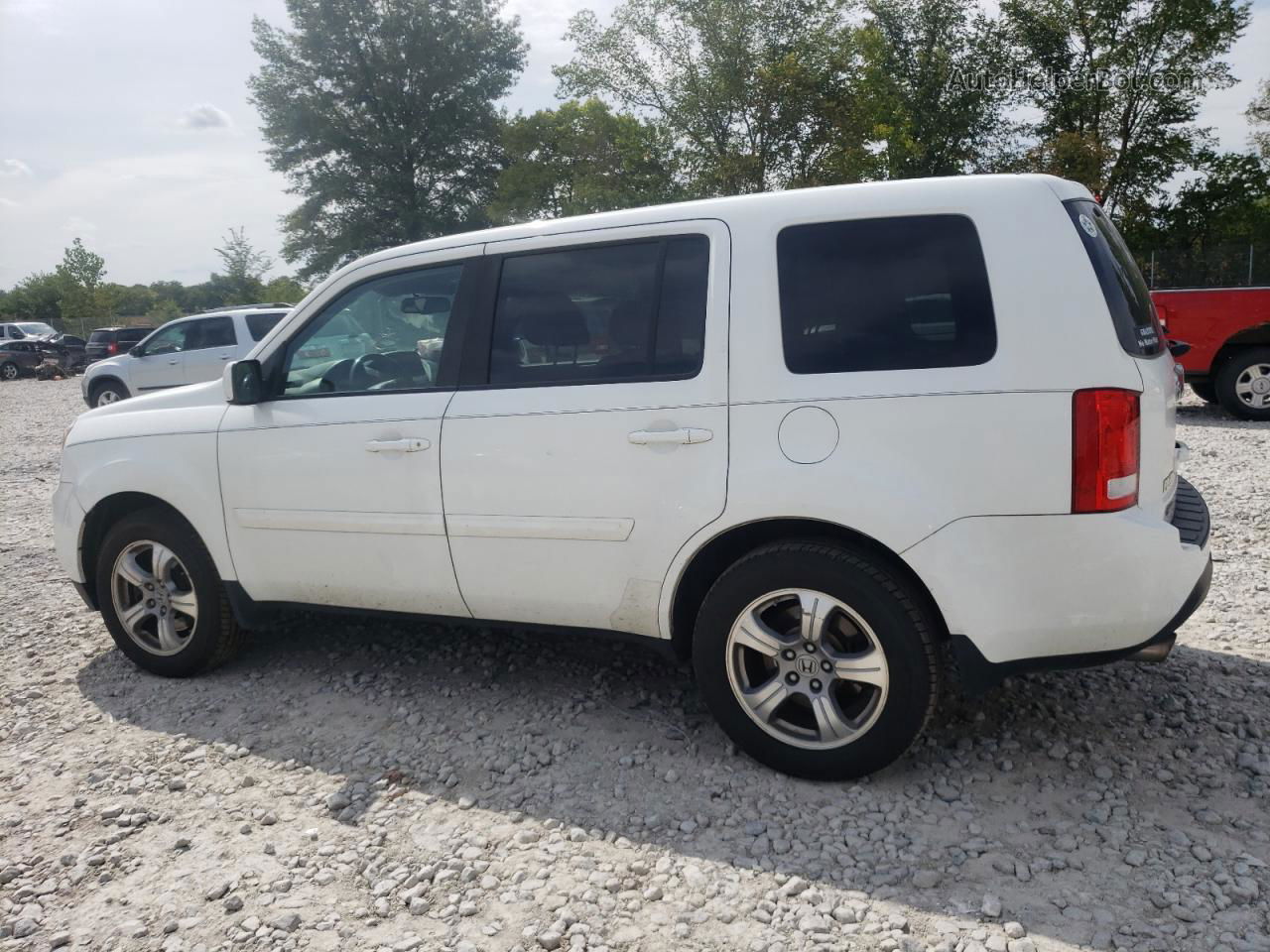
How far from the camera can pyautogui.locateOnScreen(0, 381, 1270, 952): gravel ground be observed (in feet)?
8.76

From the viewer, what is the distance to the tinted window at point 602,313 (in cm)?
339

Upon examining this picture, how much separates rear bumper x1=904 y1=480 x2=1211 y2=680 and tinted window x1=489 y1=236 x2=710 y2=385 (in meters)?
1.08

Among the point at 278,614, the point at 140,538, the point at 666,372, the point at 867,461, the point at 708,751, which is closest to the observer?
the point at 867,461

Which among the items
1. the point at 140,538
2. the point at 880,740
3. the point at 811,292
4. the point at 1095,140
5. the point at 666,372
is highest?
the point at 1095,140

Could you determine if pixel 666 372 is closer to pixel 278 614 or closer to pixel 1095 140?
pixel 278 614

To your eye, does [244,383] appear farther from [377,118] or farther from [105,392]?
[377,118]

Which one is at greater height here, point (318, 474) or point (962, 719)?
point (318, 474)

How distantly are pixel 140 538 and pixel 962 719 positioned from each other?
3639 millimetres

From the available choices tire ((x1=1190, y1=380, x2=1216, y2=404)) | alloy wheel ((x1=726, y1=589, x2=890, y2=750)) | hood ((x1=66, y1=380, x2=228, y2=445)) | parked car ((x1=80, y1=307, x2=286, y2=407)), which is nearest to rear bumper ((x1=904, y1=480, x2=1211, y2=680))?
alloy wheel ((x1=726, y1=589, x2=890, y2=750))

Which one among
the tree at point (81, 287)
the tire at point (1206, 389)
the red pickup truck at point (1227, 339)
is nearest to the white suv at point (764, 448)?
the red pickup truck at point (1227, 339)

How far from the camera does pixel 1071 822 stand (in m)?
3.04

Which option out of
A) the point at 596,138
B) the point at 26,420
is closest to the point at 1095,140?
the point at 596,138

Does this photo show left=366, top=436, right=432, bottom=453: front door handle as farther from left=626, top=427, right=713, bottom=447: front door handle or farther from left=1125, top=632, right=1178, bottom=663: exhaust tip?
left=1125, top=632, right=1178, bottom=663: exhaust tip

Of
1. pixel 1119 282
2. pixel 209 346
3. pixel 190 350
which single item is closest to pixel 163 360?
pixel 190 350
